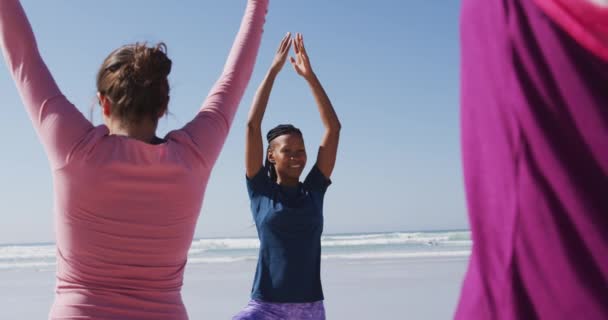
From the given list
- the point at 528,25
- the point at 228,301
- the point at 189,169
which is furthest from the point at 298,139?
the point at 228,301

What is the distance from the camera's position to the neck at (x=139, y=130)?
213 centimetres

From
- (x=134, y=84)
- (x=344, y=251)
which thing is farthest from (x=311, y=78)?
(x=344, y=251)

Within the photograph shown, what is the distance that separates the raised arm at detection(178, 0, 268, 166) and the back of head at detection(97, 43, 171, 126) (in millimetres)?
156

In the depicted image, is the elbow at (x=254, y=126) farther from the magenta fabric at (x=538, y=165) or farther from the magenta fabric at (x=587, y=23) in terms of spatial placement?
the magenta fabric at (x=587, y=23)

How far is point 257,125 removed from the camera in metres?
4.68

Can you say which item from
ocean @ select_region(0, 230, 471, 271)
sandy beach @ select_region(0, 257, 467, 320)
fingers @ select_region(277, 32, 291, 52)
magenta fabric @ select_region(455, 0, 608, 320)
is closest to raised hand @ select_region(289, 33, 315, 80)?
fingers @ select_region(277, 32, 291, 52)

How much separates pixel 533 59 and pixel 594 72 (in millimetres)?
88

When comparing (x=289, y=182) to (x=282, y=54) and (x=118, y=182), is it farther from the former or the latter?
(x=118, y=182)

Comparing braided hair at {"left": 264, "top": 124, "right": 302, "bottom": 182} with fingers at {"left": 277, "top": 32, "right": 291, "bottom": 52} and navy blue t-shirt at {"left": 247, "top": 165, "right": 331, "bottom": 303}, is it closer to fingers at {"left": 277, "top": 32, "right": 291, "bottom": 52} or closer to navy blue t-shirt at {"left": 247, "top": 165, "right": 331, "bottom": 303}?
navy blue t-shirt at {"left": 247, "top": 165, "right": 331, "bottom": 303}

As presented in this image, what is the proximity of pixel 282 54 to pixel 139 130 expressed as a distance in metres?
2.35

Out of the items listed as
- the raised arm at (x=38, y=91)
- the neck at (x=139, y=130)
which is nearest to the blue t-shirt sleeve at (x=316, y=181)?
the neck at (x=139, y=130)

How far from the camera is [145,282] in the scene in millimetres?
2061

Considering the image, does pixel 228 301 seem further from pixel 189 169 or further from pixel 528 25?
pixel 528 25

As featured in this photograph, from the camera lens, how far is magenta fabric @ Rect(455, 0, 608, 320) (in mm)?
972
